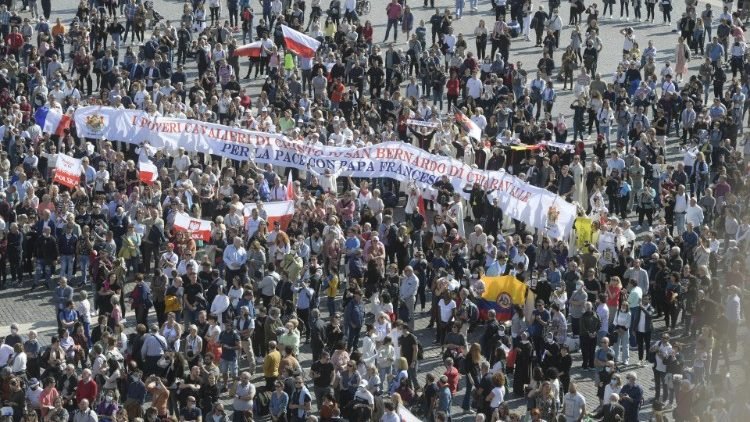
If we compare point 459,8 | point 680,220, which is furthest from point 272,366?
point 459,8

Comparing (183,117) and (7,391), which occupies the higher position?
(183,117)

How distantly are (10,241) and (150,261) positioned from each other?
9.14 ft

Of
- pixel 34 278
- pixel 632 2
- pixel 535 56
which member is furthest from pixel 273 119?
pixel 632 2

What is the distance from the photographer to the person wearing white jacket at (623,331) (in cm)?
3353

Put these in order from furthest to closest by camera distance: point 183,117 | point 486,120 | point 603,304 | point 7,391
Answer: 1. point 486,120
2. point 183,117
3. point 603,304
4. point 7,391

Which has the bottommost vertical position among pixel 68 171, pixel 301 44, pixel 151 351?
pixel 151 351

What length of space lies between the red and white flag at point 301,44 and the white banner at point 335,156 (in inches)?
289

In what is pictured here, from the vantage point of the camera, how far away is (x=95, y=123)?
42094 millimetres

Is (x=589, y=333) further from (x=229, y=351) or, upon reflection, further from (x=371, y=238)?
(x=229, y=351)

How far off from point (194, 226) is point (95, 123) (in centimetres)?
634

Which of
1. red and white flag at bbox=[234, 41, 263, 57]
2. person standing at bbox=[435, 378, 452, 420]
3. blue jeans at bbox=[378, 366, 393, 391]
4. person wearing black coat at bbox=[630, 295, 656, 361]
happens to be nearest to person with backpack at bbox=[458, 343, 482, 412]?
person standing at bbox=[435, 378, 452, 420]

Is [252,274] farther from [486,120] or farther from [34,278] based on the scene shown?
[486,120]

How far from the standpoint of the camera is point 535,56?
173 feet

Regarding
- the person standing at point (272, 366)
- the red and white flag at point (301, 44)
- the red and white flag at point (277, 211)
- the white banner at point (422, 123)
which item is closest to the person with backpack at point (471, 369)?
the person standing at point (272, 366)
